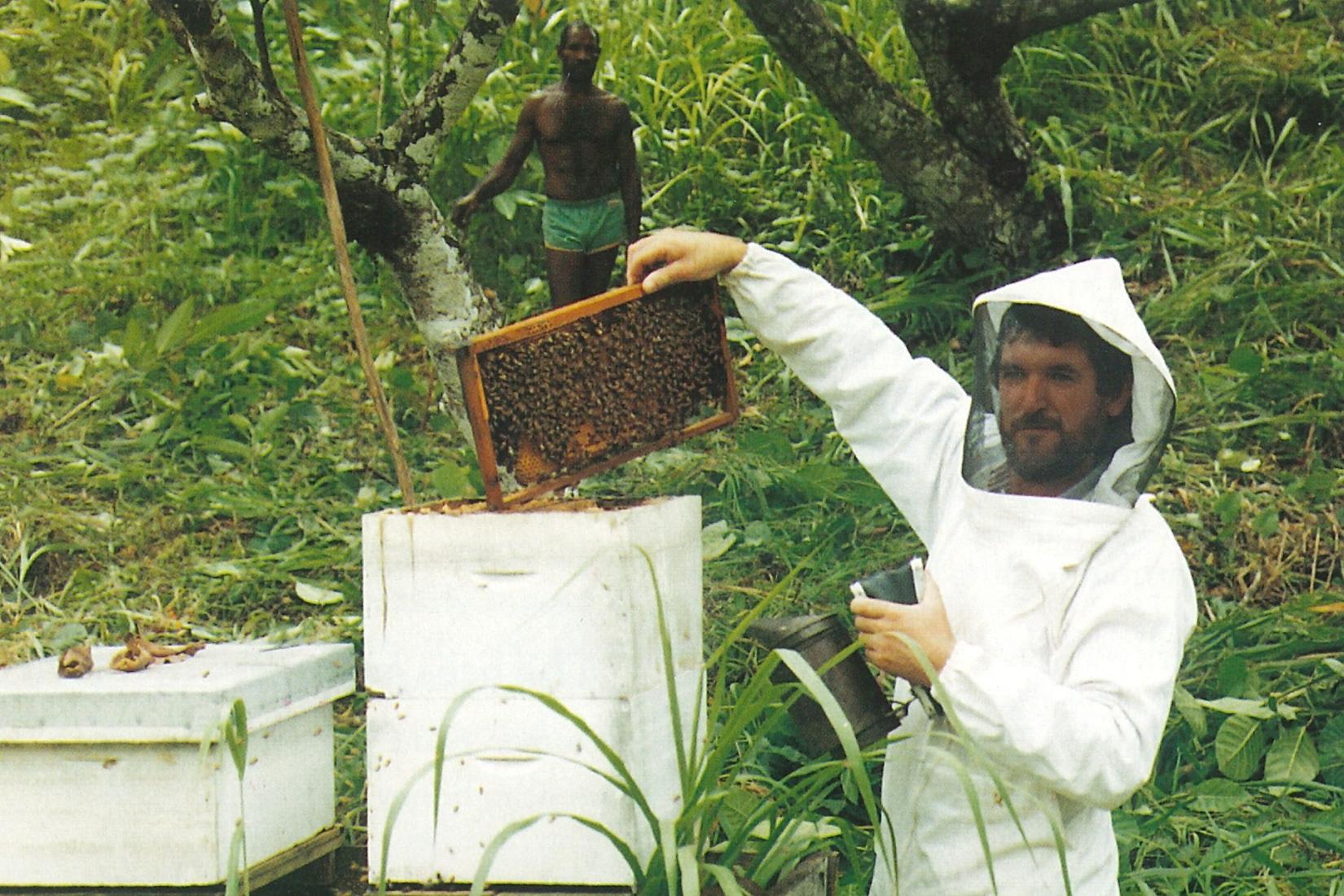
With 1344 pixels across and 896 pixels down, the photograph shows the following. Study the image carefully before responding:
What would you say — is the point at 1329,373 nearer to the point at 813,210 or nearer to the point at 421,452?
the point at 813,210

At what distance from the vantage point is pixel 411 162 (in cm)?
322

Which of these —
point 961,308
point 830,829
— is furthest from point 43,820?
point 961,308

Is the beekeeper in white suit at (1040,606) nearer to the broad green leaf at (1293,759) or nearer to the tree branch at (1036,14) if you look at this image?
the broad green leaf at (1293,759)

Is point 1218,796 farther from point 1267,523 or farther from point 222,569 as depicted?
point 222,569

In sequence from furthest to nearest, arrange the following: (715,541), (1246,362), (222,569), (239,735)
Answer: (1246,362) → (222,569) → (715,541) → (239,735)

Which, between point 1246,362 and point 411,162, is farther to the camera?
point 1246,362

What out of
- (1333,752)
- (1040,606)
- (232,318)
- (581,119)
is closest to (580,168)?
(581,119)

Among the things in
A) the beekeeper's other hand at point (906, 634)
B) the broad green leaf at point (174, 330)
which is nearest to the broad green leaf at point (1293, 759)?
the beekeeper's other hand at point (906, 634)

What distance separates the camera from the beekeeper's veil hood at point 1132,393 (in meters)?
2.03

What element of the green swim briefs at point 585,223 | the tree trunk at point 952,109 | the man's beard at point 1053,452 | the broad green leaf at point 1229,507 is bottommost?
the broad green leaf at point 1229,507

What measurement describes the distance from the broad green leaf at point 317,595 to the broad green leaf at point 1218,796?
2.30 m

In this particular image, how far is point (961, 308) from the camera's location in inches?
191

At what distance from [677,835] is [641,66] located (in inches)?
162

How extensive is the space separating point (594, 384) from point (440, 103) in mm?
1244
